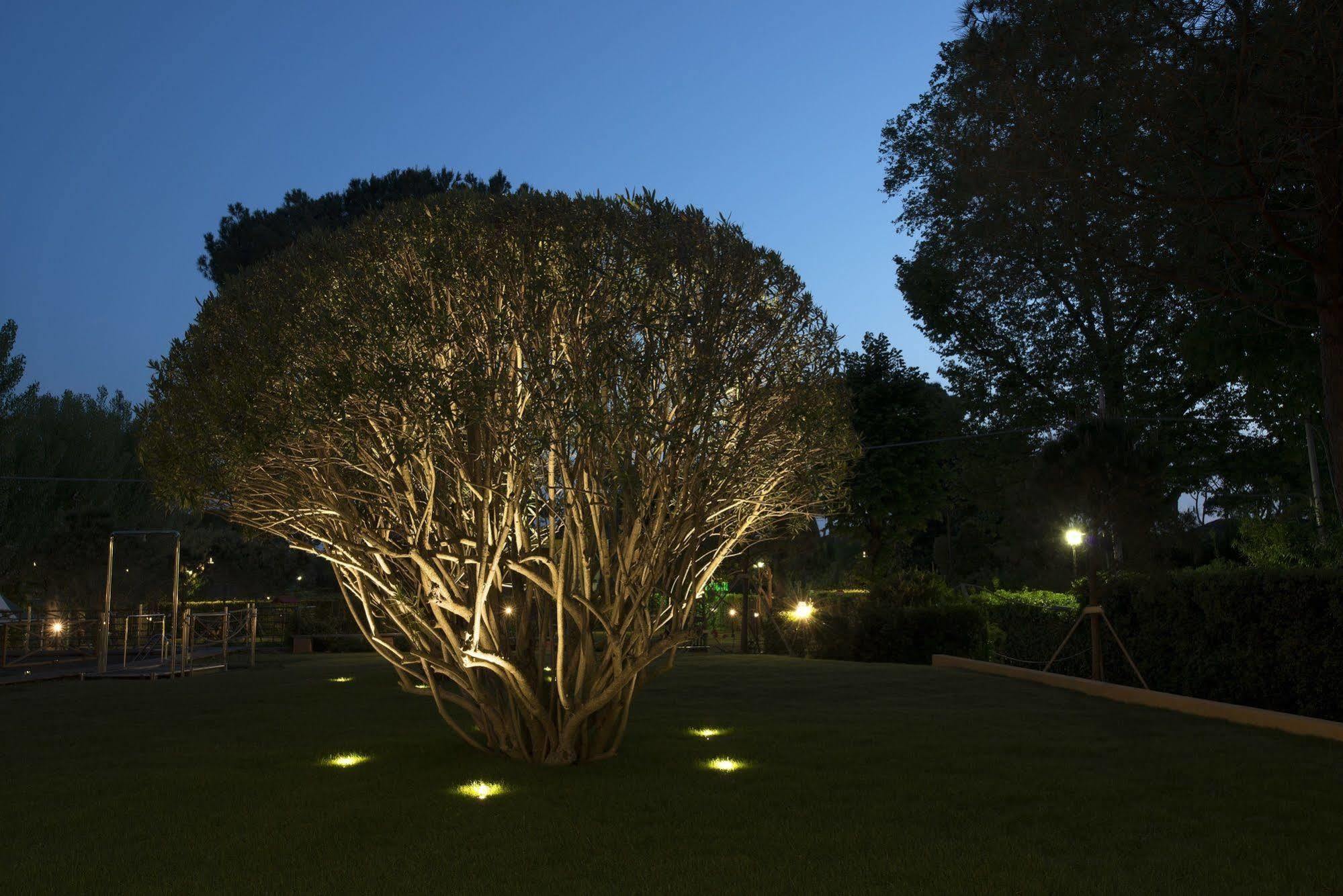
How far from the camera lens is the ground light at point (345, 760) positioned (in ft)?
28.3

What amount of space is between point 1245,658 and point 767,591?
12.3m

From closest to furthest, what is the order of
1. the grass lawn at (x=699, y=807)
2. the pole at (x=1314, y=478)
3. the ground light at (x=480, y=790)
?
1. the grass lawn at (x=699, y=807)
2. the ground light at (x=480, y=790)
3. the pole at (x=1314, y=478)

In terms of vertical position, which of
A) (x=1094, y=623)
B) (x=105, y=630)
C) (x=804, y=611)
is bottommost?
(x=1094, y=623)

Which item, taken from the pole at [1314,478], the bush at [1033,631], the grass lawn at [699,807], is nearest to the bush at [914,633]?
the bush at [1033,631]

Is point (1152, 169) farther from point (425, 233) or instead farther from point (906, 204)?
point (906, 204)

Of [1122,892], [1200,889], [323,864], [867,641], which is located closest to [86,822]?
[323,864]

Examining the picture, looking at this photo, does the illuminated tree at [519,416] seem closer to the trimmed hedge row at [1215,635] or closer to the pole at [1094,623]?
the trimmed hedge row at [1215,635]

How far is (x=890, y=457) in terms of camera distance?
28266 mm

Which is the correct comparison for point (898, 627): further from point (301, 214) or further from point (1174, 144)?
point (301, 214)

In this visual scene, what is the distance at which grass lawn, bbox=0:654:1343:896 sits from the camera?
216 inches

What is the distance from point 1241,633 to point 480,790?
9.46 metres

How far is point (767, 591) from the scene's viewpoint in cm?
2308

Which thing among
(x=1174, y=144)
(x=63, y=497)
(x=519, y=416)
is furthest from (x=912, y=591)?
(x=63, y=497)

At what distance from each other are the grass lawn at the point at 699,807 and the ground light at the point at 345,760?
0.12m
